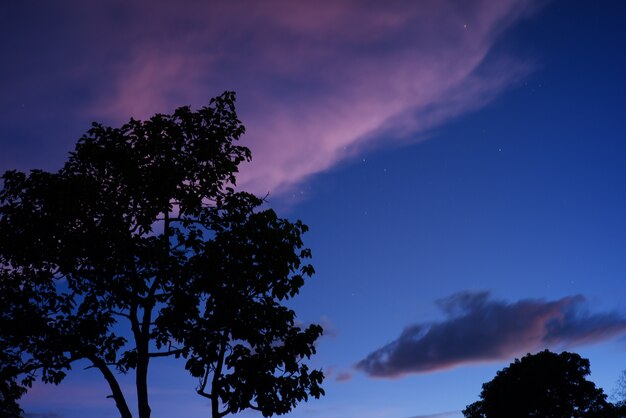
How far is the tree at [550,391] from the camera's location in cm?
7694

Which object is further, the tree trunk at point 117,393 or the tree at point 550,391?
the tree at point 550,391

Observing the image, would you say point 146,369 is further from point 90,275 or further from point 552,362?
point 552,362

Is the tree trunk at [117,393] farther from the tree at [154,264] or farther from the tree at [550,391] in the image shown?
the tree at [550,391]

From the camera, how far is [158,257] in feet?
48.6

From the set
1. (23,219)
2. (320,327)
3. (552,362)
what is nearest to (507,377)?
(552,362)

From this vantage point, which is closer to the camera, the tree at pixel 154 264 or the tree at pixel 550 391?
the tree at pixel 154 264

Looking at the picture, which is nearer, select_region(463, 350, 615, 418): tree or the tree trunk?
the tree trunk

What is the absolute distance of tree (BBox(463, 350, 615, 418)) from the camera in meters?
76.9

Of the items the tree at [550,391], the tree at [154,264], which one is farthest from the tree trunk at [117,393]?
the tree at [550,391]

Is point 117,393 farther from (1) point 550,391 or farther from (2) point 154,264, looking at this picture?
(1) point 550,391

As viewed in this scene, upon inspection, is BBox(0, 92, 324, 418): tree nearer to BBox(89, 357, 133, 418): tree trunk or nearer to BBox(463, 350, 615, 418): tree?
BBox(89, 357, 133, 418): tree trunk

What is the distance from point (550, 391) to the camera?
3083 inches

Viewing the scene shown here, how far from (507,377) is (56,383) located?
82919mm

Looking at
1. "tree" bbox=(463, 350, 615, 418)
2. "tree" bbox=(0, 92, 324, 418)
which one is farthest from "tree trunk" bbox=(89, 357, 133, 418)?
"tree" bbox=(463, 350, 615, 418)
